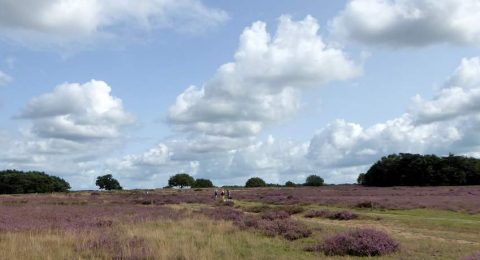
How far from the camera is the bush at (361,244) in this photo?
17.0 m

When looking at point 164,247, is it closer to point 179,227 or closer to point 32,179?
point 179,227

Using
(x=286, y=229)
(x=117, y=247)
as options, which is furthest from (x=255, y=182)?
(x=117, y=247)

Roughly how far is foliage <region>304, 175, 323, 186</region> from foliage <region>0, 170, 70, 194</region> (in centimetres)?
A: 7464

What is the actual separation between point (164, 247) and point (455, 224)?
53.2ft

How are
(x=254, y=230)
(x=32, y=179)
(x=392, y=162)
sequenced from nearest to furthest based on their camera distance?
(x=254, y=230) → (x=392, y=162) → (x=32, y=179)

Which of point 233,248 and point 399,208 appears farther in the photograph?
point 399,208

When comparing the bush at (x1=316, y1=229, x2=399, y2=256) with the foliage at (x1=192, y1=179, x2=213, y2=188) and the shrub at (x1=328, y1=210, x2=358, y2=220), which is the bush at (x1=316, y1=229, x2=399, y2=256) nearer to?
the shrub at (x1=328, y1=210, x2=358, y2=220)

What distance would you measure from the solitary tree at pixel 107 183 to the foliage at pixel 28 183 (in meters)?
10.8

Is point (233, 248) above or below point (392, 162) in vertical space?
below

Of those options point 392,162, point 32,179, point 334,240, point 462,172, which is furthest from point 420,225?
point 32,179

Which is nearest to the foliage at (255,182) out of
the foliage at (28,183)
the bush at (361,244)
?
the foliage at (28,183)

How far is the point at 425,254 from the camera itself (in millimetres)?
16594

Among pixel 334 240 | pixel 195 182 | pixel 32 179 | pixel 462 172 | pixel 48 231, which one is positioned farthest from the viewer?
pixel 195 182

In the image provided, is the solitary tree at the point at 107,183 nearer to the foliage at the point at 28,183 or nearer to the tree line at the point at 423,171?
the foliage at the point at 28,183
